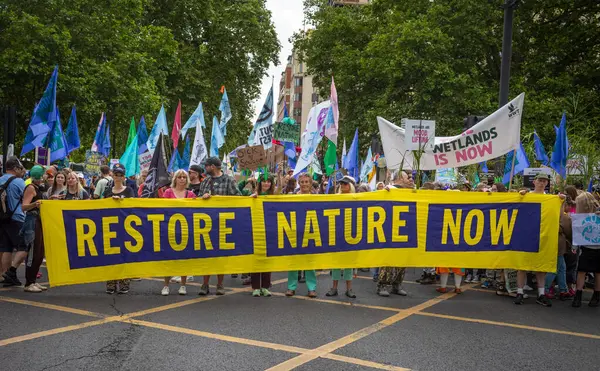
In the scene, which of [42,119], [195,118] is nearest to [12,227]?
[42,119]

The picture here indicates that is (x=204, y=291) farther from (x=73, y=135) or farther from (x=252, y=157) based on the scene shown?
(x=73, y=135)

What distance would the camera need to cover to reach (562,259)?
933 centimetres

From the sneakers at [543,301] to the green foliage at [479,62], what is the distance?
15590mm

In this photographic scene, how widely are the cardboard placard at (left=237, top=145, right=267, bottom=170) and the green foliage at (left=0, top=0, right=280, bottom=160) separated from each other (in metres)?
15.3

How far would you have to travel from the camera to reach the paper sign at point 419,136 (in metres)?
10.2

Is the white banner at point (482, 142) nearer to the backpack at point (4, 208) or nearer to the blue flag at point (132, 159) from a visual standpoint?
the backpack at point (4, 208)

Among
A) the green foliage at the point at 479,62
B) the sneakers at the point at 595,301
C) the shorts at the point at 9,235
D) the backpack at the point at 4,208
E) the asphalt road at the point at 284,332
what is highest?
the green foliage at the point at 479,62

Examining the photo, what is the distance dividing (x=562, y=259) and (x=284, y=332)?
496 cm

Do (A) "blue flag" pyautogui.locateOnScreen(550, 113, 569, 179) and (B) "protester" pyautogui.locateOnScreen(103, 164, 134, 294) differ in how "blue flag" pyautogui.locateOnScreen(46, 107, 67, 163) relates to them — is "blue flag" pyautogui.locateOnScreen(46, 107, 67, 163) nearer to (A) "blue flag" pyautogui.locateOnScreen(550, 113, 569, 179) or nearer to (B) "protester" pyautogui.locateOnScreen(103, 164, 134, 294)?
(B) "protester" pyautogui.locateOnScreen(103, 164, 134, 294)

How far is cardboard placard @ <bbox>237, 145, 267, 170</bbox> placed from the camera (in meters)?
10.8

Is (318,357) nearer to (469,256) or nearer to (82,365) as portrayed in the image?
(82,365)

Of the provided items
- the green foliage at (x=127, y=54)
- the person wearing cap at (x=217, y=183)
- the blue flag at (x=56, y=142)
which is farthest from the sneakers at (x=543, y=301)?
the green foliage at (x=127, y=54)

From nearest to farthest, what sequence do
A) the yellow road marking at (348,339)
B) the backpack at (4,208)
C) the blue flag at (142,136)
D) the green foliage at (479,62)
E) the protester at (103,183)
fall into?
the yellow road marking at (348,339)
the backpack at (4,208)
the protester at (103,183)
the blue flag at (142,136)
the green foliage at (479,62)

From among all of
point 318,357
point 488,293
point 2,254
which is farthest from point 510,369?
point 2,254
